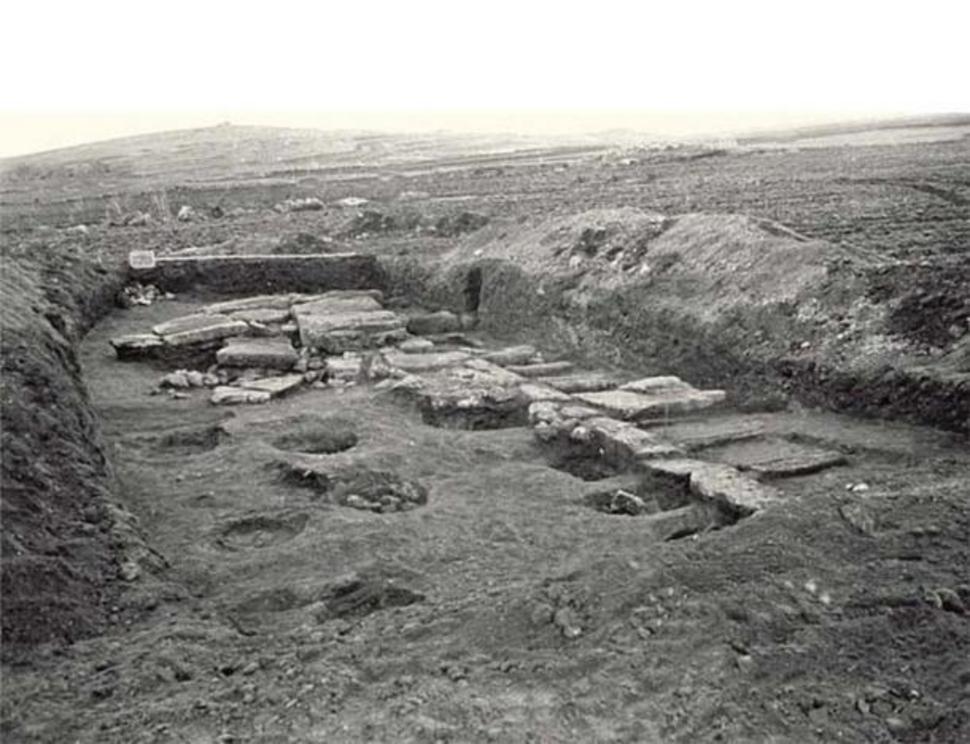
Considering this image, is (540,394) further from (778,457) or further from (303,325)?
(303,325)

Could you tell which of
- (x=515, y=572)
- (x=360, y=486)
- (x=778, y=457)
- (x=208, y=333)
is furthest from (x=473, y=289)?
(x=515, y=572)

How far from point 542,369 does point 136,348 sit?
4023 mm

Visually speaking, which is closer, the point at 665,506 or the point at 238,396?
the point at 665,506

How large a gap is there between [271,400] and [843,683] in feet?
19.8

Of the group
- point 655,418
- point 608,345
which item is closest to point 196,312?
point 608,345

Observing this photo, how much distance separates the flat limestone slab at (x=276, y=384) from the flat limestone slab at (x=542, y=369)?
1.92 meters

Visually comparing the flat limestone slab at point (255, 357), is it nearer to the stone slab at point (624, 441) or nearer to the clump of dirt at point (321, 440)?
the clump of dirt at point (321, 440)

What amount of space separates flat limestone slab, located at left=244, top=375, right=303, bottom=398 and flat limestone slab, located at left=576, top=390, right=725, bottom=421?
261 cm

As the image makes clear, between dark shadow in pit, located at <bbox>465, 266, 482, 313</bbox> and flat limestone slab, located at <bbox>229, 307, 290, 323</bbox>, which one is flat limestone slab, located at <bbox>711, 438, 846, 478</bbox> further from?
flat limestone slab, located at <bbox>229, 307, 290, 323</bbox>

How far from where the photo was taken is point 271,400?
8844 millimetres

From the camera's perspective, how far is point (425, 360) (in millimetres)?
9492

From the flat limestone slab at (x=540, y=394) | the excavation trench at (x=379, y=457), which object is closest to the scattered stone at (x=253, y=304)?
the excavation trench at (x=379, y=457)

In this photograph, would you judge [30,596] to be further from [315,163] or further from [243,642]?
[315,163]

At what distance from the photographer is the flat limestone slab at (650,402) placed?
7.64m
